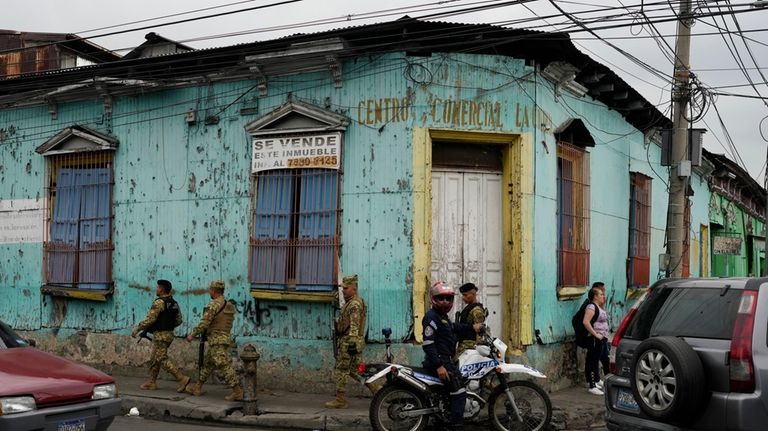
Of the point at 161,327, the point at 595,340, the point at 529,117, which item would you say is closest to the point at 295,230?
the point at 161,327

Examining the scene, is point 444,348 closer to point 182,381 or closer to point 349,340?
point 349,340

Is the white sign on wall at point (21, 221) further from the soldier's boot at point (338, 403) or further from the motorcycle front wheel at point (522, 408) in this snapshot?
the motorcycle front wheel at point (522, 408)

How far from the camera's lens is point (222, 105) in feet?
41.0

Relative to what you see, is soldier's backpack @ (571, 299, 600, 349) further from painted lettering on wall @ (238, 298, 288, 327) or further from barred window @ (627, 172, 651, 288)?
painted lettering on wall @ (238, 298, 288, 327)

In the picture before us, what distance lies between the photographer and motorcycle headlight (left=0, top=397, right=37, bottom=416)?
6.37m

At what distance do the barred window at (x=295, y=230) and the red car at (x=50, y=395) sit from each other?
4.36 metres

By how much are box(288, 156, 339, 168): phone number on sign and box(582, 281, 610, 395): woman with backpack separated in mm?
4374

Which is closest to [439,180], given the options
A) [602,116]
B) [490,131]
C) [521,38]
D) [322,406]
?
[490,131]

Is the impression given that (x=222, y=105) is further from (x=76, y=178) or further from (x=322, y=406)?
(x=322, y=406)

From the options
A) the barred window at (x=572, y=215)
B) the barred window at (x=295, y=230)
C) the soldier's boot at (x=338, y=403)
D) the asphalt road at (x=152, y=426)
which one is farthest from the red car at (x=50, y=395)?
the barred window at (x=572, y=215)

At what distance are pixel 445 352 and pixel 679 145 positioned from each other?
600 centimetres

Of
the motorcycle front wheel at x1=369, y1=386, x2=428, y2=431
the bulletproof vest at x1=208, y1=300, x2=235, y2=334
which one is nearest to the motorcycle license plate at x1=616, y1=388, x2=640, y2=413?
the motorcycle front wheel at x1=369, y1=386, x2=428, y2=431

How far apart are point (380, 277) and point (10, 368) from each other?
5.23 metres

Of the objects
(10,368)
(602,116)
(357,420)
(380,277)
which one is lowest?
(357,420)
